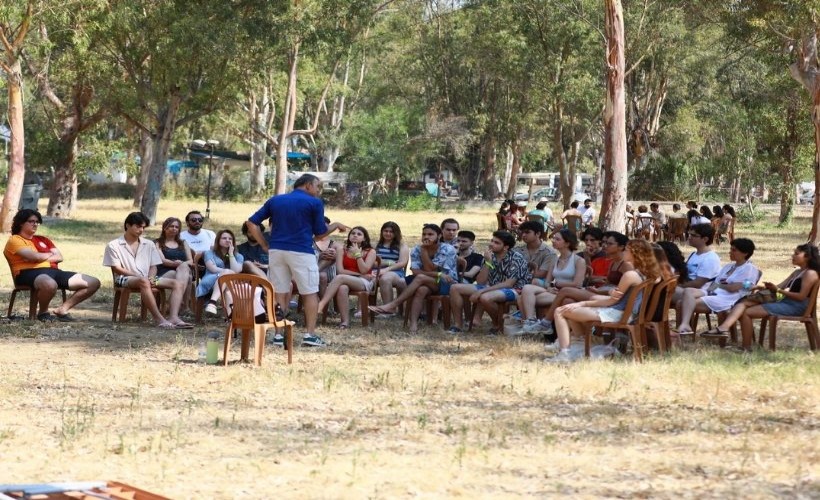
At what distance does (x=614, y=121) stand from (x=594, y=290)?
28.2ft

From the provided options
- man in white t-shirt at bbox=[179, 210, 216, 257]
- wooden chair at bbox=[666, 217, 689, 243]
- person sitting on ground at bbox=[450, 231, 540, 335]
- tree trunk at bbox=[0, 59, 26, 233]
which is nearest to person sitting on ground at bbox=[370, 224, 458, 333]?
person sitting on ground at bbox=[450, 231, 540, 335]

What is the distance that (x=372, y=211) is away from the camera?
161ft

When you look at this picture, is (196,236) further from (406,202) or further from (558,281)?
(406,202)

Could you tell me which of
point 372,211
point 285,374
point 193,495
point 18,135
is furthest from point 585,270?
point 372,211

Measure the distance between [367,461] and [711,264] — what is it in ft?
20.3

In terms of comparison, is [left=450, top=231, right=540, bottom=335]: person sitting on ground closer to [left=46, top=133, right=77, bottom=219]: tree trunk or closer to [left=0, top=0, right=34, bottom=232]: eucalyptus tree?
[left=0, top=0, right=34, bottom=232]: eucalyptus tree

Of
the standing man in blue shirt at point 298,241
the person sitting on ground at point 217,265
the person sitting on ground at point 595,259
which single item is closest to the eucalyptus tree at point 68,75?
the person sitting on ground at point 217,265

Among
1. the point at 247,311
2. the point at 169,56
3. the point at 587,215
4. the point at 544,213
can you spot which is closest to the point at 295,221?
the point at 247,311

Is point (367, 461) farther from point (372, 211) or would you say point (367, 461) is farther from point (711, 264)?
point (372, 211)

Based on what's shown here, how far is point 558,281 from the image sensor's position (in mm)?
11562

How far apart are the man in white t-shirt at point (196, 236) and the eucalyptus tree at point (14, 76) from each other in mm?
12150

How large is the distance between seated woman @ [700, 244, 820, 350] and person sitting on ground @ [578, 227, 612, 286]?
4.48ft

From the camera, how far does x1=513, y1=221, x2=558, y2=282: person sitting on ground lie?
39.2 ft

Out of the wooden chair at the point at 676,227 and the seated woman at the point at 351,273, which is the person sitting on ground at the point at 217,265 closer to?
the seated woman at the point at 351,273
